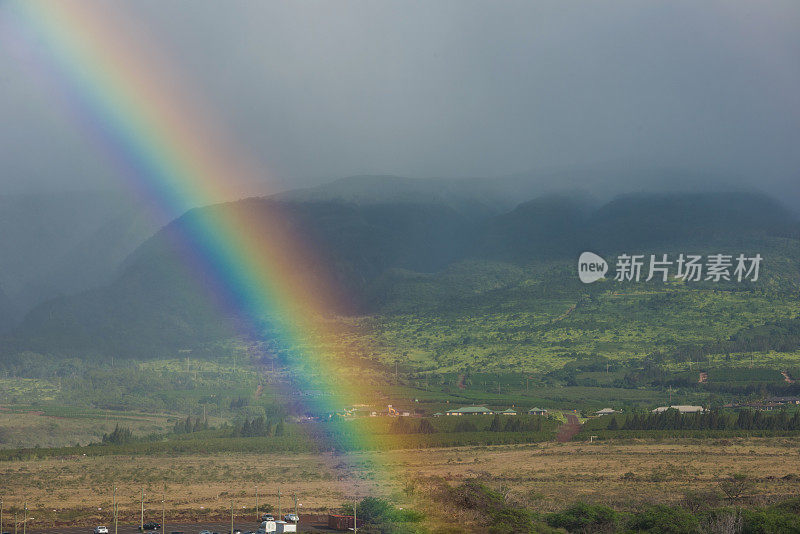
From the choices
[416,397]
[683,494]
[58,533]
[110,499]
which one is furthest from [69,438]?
[683,494]

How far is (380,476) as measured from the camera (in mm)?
95562

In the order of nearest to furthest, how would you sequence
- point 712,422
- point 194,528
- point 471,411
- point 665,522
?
point 665,522
point 194,528
point 712,422
point 471,411

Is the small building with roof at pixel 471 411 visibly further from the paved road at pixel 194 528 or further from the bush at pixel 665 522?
the bush at pixel 665 522

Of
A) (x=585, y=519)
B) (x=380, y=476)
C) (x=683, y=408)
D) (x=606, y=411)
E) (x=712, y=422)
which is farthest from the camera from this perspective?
(x=606, y=411)

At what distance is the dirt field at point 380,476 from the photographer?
80.2 metres

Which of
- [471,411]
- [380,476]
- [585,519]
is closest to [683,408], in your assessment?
→ [471,411]

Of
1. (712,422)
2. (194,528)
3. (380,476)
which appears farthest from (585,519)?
(712,422)

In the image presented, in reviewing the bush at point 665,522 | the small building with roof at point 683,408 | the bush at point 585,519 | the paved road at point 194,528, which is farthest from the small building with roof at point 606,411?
the bush at point 665,522

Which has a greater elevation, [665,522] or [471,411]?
[471,411]

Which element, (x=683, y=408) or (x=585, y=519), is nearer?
(x=585, y=519)

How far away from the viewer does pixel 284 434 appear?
140250 mm

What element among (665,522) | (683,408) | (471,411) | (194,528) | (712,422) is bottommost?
(194,528)

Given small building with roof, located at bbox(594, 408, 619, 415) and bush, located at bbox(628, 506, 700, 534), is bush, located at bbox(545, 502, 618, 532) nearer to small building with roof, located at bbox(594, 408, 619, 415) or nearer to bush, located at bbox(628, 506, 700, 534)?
bush, located at bbox(628, 506, 700, 534)

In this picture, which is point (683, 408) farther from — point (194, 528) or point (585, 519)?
point (194, 528)
